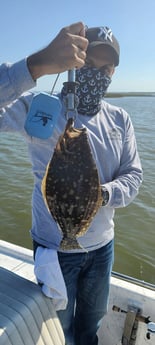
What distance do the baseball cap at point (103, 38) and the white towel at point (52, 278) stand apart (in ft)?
4.78

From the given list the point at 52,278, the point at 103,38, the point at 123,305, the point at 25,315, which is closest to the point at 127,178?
the point at 52,278

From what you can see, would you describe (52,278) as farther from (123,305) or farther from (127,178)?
(123,305)

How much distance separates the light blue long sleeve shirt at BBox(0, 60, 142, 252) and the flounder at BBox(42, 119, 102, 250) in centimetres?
48

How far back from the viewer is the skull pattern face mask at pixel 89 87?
249 cm

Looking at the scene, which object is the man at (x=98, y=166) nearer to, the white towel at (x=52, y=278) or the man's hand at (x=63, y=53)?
the white towel at (x=52, y=278)

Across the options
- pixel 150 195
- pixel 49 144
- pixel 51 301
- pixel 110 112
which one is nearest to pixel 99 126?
pixel 110 112

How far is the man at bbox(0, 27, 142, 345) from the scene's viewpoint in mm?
2424

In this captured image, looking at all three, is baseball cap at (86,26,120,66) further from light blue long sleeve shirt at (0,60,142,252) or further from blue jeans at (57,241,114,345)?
blue jeans at (57,241,114,345)

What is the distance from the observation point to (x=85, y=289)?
272cm

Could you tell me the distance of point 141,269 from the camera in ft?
21.4

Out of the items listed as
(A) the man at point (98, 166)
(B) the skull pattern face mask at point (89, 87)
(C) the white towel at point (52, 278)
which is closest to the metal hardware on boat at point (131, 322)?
(A) the man at point (98, 166)

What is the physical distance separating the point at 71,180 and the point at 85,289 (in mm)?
1276

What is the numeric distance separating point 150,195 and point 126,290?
6.75 metres

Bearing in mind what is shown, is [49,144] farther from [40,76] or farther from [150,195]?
[150,195]
